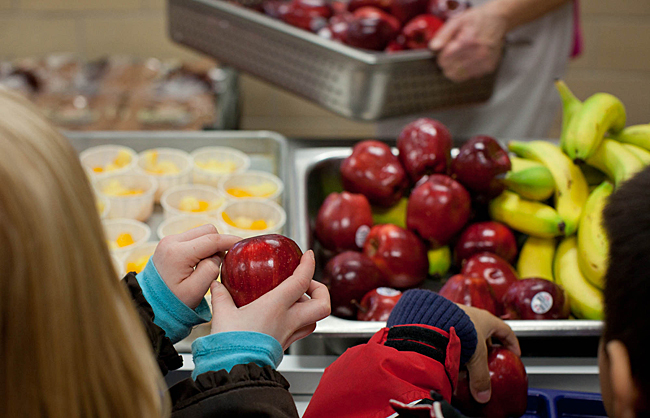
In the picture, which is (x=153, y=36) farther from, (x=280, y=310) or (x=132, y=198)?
(x=280, y=310)

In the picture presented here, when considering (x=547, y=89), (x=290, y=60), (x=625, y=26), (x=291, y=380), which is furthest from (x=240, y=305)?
(x=625, y=26)

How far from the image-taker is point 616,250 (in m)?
0.61

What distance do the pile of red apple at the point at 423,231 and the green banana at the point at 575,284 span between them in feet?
0.15

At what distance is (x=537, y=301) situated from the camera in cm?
99

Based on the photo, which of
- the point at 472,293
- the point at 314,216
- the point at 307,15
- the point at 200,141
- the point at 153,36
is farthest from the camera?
the point at 153,36

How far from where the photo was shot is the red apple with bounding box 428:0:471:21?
1.73 metres

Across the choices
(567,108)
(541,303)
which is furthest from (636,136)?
(541,303)

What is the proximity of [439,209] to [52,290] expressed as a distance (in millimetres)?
829

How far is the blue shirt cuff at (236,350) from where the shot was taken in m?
0.65

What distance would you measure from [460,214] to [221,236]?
0.58m

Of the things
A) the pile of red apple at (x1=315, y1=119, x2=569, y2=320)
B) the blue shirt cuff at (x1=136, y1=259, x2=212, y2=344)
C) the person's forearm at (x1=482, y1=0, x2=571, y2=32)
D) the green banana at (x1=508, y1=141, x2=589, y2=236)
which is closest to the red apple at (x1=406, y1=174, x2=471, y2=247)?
the pile of red apple at (x1=315, y1=119, x2=569, y2=320)

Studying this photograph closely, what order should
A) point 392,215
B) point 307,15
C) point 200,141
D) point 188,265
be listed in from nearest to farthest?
1. point 188,265
2. point 392,215
3. point 200,141
4. point 307,15

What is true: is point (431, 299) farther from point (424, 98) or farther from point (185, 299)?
point (424, 98)

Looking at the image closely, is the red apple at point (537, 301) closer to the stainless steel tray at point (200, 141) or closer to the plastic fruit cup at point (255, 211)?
the plastic fruit cup at point (255, 211)
